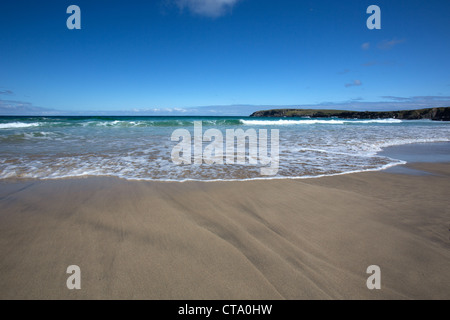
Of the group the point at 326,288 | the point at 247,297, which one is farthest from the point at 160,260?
the point at 326,288

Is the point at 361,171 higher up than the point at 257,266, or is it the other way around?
the point at 361,171

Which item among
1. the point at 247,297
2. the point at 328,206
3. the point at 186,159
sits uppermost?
the point at 186,159

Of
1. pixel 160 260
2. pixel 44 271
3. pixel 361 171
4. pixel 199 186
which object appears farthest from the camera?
pixel 361 171

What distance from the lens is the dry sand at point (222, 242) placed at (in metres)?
1.58

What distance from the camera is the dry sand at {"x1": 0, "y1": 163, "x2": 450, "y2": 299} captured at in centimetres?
158

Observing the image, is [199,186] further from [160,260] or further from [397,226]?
[397,226]

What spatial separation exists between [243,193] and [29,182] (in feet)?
12.5

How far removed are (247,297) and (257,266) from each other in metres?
0.30

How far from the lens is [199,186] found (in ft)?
12.4

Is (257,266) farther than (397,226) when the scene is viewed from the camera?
No

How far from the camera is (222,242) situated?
2111 mm

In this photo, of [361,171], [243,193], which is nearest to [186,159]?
[243,193]

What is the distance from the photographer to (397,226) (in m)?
2.43

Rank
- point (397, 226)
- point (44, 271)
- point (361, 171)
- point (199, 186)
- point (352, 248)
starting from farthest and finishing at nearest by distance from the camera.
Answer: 1. point (361, 171)
2. point (199, 186)
3. point (397, 226)
4. point (352, 248)
5. point (44, 271)
